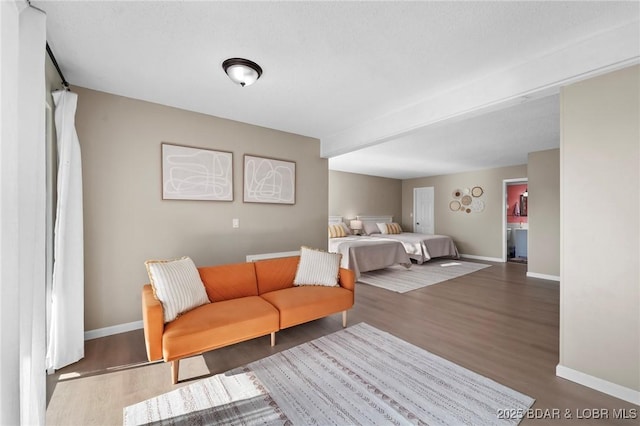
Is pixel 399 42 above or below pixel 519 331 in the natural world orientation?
above

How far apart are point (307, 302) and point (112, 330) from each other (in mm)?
2066

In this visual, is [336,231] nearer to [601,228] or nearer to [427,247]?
[427,247]

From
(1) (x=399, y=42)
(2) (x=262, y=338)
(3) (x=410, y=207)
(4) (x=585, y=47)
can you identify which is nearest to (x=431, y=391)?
(2) (x=262, y=338)

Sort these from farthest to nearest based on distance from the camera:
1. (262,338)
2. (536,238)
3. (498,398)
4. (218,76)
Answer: (536,238)
(262,338)
(218,76)
(498,398)

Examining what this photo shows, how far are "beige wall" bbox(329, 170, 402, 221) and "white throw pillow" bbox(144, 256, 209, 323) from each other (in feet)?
17.2

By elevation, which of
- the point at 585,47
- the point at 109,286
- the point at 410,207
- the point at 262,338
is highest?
the point at 585,47

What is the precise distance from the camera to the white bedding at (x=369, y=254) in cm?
503

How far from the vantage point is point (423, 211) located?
28.7 feet

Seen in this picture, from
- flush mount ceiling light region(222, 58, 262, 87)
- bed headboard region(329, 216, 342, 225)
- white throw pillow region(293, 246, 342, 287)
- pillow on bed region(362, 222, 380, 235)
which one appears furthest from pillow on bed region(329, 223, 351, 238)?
flush mount ceiling light region(222, 58, 262, 87)

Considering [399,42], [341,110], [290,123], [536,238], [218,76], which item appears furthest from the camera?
[536,238]

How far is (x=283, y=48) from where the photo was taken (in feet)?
6.59

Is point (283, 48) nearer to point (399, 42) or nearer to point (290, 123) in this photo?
point (399, 42)

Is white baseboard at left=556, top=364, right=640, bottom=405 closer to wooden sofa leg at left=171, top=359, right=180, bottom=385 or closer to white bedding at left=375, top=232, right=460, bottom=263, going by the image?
wooden sofa leg at left=171, top=359, right=180, bottom=385

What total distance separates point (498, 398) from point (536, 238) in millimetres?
4817
